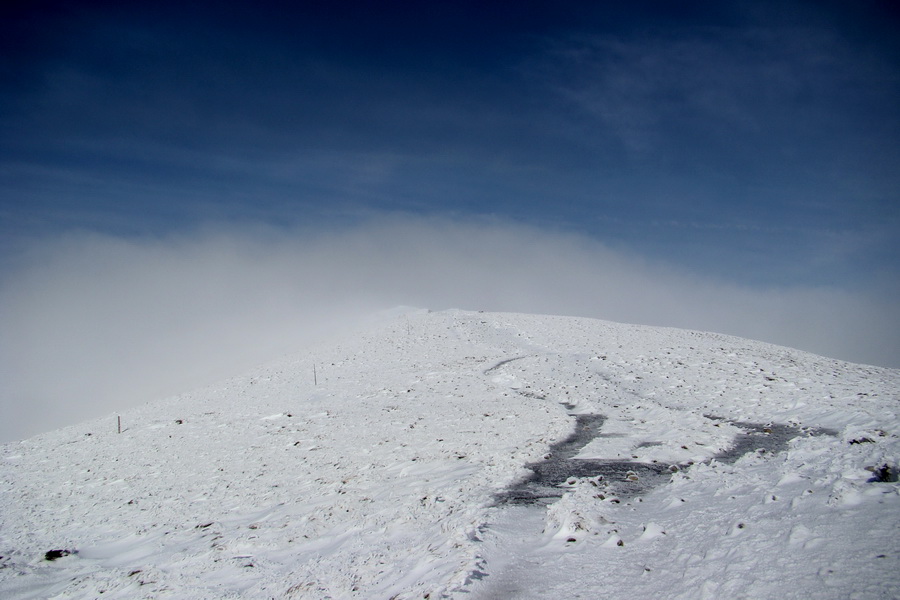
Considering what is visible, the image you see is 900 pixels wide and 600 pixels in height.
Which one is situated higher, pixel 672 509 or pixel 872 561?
pixel 872 561

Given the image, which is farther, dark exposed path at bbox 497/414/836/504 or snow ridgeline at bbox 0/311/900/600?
dark exposed path at bbox 497/414/836/504

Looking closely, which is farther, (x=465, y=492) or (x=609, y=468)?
(x=609, y=468)

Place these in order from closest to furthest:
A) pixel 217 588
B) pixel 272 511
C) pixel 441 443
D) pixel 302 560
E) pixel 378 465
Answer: pixel 217 588 < pixel 302 560 < pixel 272 511 < pixel 378 465 < pixel 441 443

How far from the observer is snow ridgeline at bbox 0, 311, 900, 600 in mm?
7348

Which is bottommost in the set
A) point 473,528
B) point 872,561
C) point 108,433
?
point 108,433

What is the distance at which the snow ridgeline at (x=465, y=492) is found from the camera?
7348mm

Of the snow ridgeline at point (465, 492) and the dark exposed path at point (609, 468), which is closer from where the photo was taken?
the snow ridgeline at point (465, 492)

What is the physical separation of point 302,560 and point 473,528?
3265 millimetres

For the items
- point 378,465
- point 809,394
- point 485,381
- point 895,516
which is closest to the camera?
point 895,516

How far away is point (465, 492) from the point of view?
38.5 ft

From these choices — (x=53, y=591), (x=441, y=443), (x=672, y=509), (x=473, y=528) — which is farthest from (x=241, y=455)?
(x=672, y=509)

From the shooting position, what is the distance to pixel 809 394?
21.4 metres

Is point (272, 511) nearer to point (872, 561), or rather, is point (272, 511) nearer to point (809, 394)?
point (872, 561)

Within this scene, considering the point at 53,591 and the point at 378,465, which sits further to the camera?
the point at 378,465
